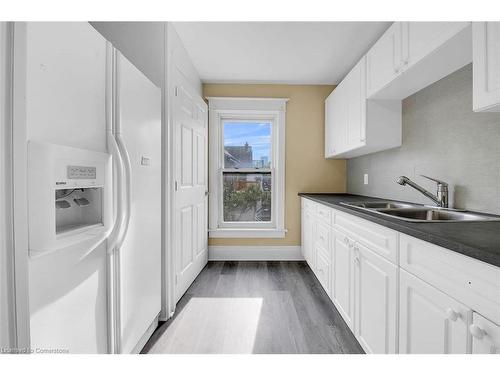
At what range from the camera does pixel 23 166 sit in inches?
28.1

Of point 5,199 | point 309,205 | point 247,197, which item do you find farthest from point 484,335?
point 247,197

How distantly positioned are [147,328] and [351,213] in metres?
1.48

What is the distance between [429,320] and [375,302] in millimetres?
406

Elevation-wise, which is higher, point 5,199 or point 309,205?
point 5,199

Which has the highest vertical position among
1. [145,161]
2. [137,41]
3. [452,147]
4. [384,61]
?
[137,41]

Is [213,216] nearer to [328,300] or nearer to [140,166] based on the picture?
[328,300]

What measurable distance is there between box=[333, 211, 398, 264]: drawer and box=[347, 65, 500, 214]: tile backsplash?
67cm

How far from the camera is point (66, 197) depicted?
0.95 meters

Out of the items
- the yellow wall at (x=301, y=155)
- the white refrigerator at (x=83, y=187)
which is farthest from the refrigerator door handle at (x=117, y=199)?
the yellow wall at (x=301, y=155)

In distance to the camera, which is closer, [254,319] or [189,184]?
[254,319]

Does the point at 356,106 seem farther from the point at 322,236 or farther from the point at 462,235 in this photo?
the point at 462,235

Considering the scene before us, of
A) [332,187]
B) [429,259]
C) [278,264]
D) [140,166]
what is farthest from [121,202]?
[332,187]

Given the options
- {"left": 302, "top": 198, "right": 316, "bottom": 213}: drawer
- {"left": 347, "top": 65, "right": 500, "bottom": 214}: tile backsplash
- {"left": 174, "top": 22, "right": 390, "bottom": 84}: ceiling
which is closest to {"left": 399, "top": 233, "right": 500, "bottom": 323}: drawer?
{"left": 347, "top": 65, "right": 500, "bottom": 214}: tile backsplash
